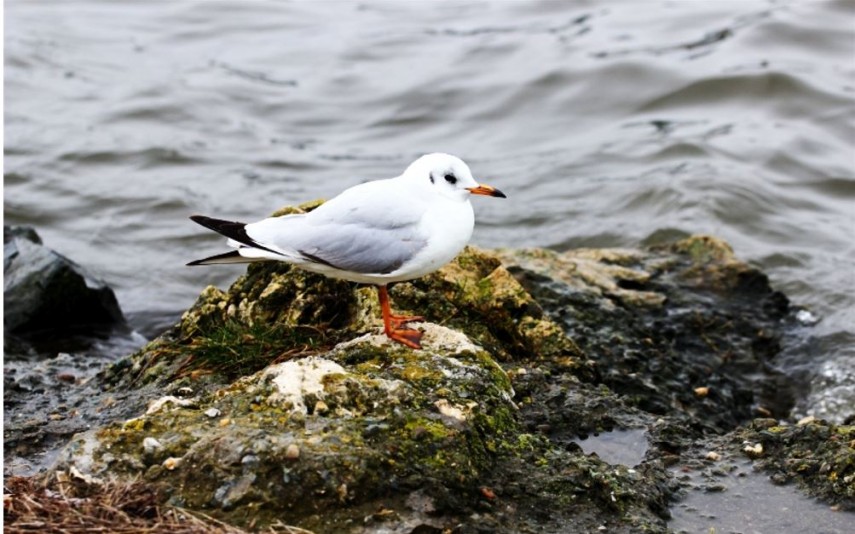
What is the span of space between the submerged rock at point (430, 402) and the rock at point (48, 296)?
2.82 meters

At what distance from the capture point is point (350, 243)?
4754 millimetres

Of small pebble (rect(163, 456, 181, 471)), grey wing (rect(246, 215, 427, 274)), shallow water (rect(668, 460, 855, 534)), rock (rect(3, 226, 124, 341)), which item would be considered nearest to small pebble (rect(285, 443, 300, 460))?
small pebble (rect(163, 456, 181, 471))

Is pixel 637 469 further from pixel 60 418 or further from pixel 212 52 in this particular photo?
pixel 212 52

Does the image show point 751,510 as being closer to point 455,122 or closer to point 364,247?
point 364,247

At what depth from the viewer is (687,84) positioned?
14.8 m

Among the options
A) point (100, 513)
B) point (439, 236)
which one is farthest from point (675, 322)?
point (100, 513)

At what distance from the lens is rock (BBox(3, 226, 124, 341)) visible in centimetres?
846

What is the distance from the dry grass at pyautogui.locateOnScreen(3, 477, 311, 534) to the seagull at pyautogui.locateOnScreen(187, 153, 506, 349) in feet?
4.10

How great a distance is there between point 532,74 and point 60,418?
440 inches

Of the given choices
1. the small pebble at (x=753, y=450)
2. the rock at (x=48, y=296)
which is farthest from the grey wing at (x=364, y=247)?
the rock at (x=48, y=296)

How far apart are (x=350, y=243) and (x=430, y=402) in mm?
924

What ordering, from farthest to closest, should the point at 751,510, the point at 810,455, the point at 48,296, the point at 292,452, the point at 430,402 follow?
1. the point at 48,296
2. the point at 810,455
3. the point at 751,510
4. the point at 430,402
5. the point at 292,452

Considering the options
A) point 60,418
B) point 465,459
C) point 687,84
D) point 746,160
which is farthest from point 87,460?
point 687,84

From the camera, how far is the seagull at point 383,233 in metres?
4.70
